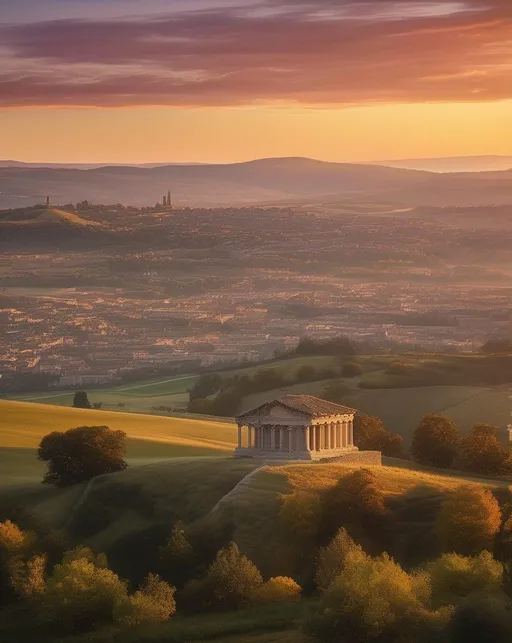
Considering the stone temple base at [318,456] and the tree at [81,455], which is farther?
the stone temple base at [318,456]

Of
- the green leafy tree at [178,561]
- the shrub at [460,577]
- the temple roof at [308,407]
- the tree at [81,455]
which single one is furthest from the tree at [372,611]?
the temple roof at [308,407]

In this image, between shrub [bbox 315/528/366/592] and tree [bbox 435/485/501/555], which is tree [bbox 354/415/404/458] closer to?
tree [bbox 435/485/501/555]

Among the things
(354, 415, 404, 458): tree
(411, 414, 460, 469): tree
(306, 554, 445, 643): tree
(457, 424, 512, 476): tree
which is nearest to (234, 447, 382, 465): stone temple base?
(411, 414, 460, 469): tree

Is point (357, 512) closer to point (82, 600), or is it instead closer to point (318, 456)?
point (82, 600)

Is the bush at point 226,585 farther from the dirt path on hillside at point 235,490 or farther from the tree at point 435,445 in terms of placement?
the tree at point 435,445

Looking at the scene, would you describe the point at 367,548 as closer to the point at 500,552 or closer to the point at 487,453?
the point at 500,552

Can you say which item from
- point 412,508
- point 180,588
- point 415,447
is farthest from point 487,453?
point 180,588
